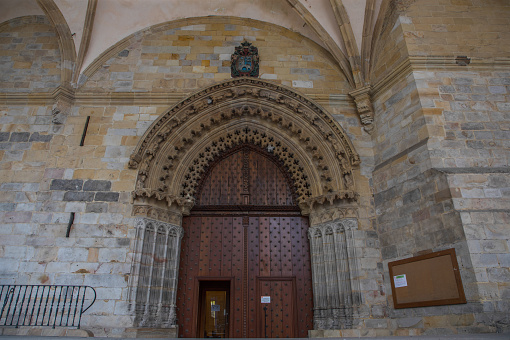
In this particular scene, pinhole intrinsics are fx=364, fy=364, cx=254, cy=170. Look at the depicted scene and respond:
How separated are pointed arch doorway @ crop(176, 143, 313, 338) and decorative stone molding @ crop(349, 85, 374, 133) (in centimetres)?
Answer: 186

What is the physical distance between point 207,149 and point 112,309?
11.2 ft

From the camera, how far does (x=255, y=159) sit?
25.2 feet

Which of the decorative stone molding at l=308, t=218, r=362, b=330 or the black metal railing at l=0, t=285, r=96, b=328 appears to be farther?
the decorative stone molding at l=308, t=218, r=362, b=330

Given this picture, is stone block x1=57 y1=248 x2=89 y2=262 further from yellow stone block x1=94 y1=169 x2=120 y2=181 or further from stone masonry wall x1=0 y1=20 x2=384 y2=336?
yellow stone block x1=94 y1=169 x2=120 y2=181

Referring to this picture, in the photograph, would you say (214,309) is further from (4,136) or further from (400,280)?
(4,136)

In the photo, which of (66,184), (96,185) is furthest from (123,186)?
(66,184)

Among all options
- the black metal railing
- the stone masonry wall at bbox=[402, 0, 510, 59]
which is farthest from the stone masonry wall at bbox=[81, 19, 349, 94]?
the black metal railing

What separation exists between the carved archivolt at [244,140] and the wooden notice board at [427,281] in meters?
1.48

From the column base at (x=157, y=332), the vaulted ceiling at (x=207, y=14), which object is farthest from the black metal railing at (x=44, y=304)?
the vaulted ceiling at (x=207, y=14)

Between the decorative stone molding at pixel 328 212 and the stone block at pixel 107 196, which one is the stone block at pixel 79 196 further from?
the decorative stone molding at pixel 328 212

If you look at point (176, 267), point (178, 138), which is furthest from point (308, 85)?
point (176, 267)

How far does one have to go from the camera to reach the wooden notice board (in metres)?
4.88

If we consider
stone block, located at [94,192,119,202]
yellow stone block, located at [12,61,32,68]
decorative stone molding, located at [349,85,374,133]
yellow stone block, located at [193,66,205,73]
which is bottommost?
stone block, located at [94,192,119,202]

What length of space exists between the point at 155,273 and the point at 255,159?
301cm
